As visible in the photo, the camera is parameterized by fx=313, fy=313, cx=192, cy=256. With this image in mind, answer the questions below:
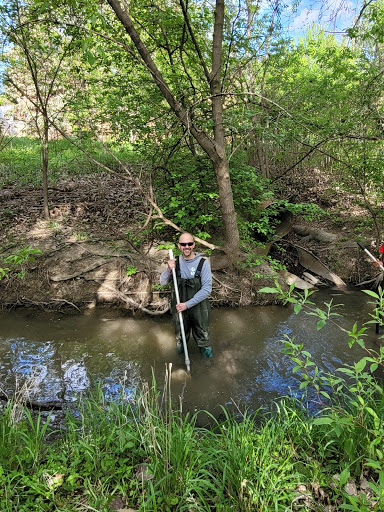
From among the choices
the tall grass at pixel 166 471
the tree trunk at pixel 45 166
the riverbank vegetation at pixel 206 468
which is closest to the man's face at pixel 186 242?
the riverbank vegetation at pixel 206 468

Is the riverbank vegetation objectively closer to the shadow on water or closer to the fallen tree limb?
the shadow on water

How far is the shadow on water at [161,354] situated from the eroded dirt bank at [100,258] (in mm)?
350

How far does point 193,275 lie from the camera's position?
14.9 feet

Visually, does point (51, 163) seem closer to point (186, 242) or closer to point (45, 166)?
point (45, 166)

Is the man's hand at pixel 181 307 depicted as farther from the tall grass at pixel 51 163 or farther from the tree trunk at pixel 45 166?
the tall grass at pixel 51 163

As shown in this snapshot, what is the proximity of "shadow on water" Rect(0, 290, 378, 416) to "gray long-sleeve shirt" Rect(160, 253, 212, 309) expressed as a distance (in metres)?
1.02

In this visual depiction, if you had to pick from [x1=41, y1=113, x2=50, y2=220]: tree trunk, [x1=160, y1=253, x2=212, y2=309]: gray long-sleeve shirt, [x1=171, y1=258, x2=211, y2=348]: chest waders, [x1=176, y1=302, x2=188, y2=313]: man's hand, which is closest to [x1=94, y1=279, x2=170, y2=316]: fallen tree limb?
[x1=171, y1=258, x2=211, y2=348]: chest waders

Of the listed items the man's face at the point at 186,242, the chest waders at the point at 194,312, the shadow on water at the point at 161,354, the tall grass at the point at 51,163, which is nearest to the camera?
the shadow on water at the point at 161,354

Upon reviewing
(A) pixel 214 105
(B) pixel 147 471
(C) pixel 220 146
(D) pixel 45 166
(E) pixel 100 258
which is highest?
(A) pixel 214 105

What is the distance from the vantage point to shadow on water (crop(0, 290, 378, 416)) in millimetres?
4035

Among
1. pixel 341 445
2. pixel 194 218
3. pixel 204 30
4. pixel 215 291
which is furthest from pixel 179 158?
pixel 341 445

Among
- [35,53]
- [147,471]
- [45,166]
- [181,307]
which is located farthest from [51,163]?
[147,471]

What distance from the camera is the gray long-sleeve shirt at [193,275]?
4.44 metres

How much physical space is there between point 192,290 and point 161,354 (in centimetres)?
118
